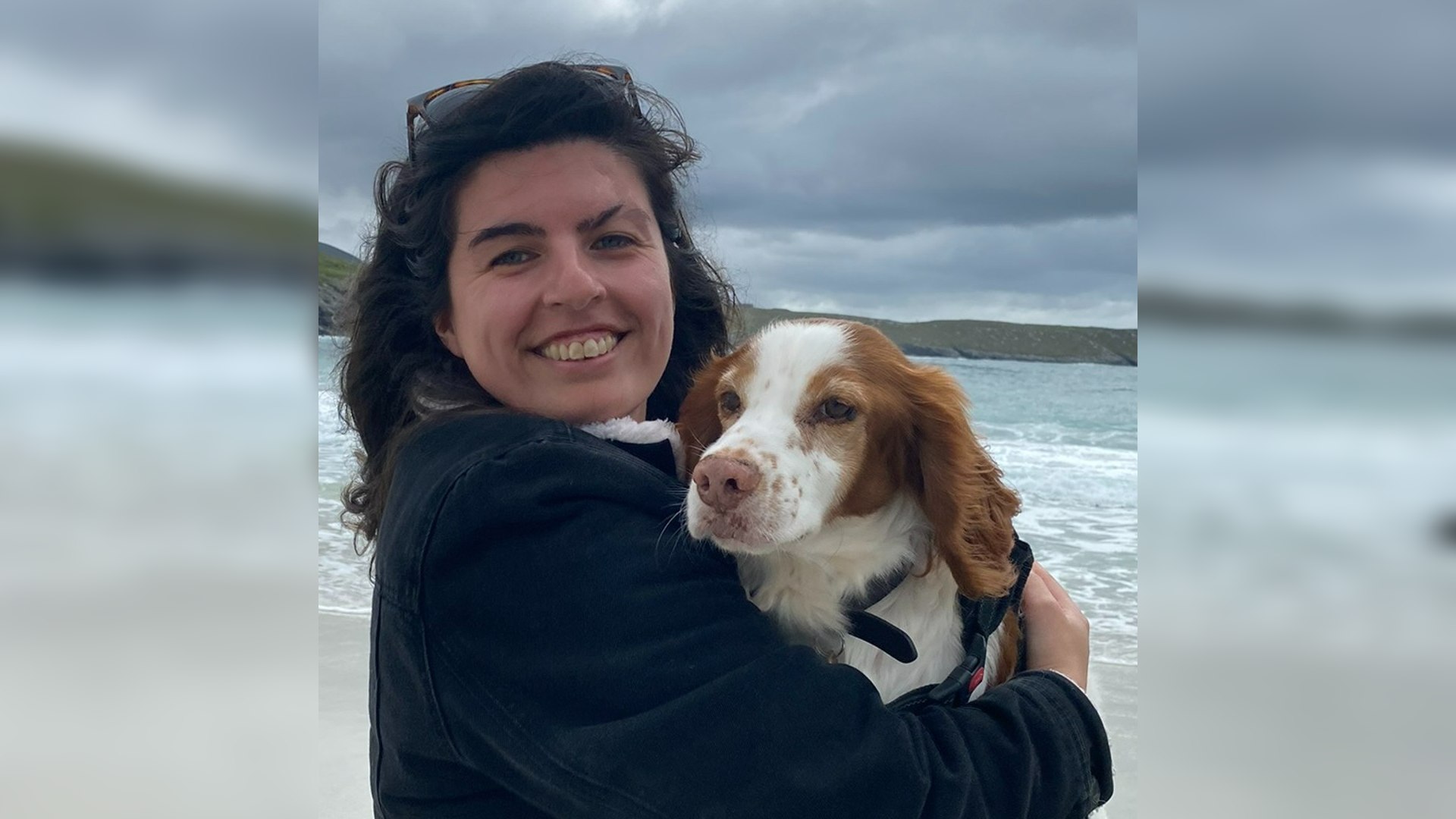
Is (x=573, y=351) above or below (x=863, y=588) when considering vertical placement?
above

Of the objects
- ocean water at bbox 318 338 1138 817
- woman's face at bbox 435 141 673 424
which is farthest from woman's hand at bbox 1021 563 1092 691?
woman's face at bbox 435 141 673 424

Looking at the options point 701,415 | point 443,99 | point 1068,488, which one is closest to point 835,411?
point 701,415

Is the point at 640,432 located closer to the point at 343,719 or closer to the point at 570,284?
the point at 570,284

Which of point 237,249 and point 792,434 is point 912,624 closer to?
point 792,434

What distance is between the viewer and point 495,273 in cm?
162

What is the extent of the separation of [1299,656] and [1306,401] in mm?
2294

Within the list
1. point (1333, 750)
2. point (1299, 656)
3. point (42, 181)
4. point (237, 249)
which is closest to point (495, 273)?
point (237, 249)

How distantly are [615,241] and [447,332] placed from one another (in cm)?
35

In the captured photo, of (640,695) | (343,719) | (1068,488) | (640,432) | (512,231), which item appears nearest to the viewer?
(640,695)

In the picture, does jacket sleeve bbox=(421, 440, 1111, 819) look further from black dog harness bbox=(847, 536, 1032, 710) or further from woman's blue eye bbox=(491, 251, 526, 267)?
woman's blue eye bbox=(491, 251, 526, 267)

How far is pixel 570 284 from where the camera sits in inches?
62.8

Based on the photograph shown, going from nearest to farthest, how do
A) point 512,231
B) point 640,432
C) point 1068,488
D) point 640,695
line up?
1. point 640,695
2. point 512,231
3. point 640,432
4. point 1068,488

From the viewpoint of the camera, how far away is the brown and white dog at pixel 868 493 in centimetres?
166

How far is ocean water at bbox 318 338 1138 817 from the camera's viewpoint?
4.69 metres
